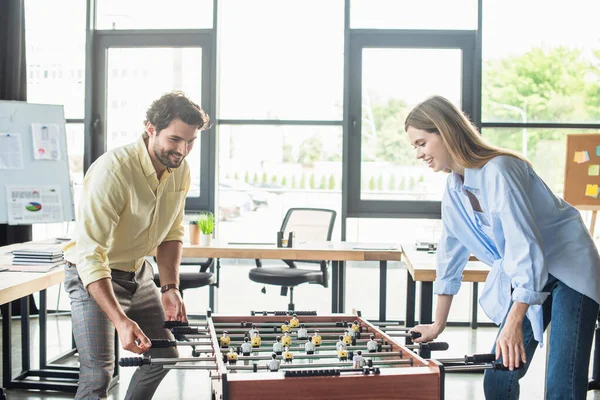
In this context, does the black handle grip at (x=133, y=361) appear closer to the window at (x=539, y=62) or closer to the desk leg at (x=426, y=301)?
the desk leg at (x=426, y=301)

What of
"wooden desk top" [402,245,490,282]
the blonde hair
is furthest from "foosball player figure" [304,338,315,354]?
"wooden desk top" [402,245,490,282]

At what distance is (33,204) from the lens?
5328 millimetres

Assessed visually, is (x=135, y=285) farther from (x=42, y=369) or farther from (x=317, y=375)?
(x=42, y=369)

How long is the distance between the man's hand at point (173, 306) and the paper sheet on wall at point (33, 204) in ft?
9.26

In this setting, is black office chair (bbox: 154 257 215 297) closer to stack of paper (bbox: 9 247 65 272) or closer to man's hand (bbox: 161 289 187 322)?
stack of paper (bbox: 9 247 65 272)

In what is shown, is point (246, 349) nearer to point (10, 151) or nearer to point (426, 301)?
point (426, 301)

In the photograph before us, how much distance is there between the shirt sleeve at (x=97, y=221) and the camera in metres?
2.35

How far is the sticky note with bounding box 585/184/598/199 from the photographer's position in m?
5.62

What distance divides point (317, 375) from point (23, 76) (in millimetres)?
5180

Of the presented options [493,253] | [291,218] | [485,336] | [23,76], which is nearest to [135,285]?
[493,253]

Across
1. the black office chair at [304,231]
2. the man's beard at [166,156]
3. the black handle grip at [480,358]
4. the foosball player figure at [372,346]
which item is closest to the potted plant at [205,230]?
the black office chair at [304,231]

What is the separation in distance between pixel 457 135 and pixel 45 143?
13.2 feet

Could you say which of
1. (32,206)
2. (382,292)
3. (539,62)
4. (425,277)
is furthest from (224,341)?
(539,62)

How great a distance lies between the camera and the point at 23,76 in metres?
6.09
